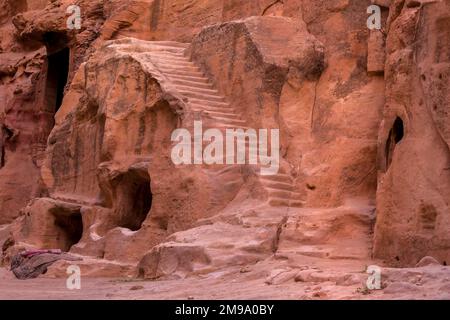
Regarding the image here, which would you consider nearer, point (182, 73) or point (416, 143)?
point (416, 143)

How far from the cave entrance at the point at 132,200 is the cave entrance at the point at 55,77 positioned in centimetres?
895

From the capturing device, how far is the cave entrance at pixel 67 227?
16.6 m

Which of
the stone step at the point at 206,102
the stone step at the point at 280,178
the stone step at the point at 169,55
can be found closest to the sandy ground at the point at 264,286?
the stone step at the point at 280,178

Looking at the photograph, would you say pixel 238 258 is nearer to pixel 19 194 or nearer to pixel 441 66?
pixel 441 66

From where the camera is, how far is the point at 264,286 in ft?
27.3

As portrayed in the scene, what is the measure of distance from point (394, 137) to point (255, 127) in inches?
115

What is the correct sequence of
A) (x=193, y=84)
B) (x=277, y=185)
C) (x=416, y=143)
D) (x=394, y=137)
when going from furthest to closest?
(x=193, y=84) < (x=277, y=185) < (x=394, y=137) < (x=416, y=143)

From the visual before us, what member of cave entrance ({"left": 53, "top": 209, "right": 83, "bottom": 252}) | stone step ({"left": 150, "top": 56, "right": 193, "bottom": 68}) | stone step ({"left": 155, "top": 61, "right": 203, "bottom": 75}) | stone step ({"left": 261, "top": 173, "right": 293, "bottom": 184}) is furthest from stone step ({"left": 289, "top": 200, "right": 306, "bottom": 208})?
cave entrance ({"left": 53, "top": 209, "right": 83, "bottom": 252})

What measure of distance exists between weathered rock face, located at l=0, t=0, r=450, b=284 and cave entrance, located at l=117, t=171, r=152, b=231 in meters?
0.03

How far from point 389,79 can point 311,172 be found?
188 cm

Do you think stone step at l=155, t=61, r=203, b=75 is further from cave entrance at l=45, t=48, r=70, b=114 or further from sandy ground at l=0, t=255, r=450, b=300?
cave entrance at l=45, t=48, r=70, b=114

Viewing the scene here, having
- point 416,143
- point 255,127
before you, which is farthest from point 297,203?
point 416,143

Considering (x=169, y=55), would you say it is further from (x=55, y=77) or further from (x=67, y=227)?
(x=55, y=77)

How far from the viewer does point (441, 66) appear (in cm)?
939
